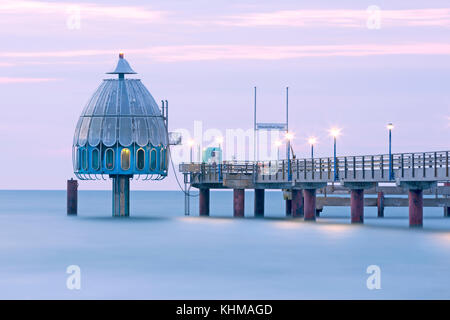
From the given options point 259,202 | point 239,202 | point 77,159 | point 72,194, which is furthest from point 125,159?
point 259,202

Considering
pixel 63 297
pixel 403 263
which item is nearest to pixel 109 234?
pixel 403 263

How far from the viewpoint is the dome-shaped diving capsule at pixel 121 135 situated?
3041 inches

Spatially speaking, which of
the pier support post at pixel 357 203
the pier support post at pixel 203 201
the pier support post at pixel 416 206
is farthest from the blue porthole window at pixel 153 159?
the pier support post at pixel 416 206

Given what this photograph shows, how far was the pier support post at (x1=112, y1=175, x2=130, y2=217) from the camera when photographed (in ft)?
261

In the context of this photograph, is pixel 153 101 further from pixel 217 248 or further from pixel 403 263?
pixel 403 263

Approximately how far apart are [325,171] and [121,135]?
58.3 ft

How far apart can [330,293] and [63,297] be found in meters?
8.94

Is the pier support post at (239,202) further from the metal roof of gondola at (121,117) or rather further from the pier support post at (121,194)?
the pier support post at (121,194)

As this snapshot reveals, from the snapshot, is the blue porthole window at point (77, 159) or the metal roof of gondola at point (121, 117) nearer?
the metal roof of gondola at point (121, 117)

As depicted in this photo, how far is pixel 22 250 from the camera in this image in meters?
52.7

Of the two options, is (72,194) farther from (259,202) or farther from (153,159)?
(259,202)

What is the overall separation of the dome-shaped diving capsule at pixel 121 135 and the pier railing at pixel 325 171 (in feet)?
13.2

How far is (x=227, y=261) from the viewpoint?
46406 millimetres
